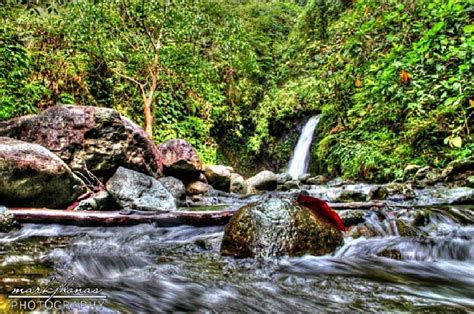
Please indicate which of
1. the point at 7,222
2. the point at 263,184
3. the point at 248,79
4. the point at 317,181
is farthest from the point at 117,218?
the point at 248,79

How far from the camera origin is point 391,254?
3236 mm

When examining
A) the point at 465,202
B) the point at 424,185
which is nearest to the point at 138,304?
the point at 465,202

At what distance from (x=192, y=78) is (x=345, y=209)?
27.4ft

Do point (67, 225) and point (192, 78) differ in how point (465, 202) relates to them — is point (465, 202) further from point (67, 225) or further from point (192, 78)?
point (192, 78)

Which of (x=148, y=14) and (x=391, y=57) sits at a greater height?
(x=148, y=14)

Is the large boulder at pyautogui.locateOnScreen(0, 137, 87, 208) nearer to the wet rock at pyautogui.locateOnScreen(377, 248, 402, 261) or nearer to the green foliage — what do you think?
the wet rock at pyautogui.locateOnScreen(377, 248, 402, 261)

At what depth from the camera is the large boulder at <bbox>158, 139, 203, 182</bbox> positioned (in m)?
7.88

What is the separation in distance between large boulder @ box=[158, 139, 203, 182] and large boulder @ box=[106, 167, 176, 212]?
1.61 meters

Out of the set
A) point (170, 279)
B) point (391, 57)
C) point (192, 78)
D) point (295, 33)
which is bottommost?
point (170, 279)

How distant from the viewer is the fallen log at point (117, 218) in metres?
3.85

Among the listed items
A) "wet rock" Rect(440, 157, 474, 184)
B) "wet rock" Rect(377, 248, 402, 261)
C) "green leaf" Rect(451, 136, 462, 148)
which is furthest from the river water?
"wet rock" Rect(440, 157, 474, 184)

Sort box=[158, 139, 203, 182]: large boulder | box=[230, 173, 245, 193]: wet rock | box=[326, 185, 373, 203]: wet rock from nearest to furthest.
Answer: box=[326, 185, 373, 203]: wet rock, box=[158, 139, 203, 182]: large boulder, box=[230, 173, 245, 193]: wet rock

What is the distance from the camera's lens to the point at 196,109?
1300cm

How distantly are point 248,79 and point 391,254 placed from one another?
12.8 metres
